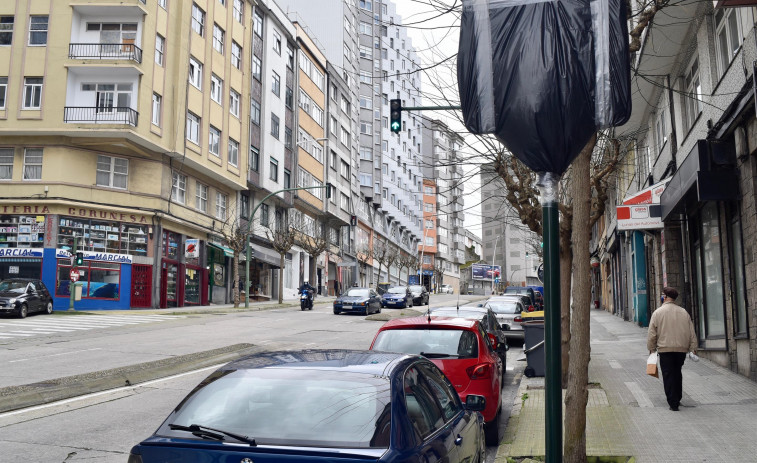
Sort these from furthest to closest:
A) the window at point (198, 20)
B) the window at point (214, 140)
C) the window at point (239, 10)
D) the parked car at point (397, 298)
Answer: the window at point (239, 10) < the parked car at point (397, 298) < the window at point (214, 140) < the window at point (198, 20)

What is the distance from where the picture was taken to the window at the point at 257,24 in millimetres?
46531

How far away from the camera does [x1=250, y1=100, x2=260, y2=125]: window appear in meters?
45.9

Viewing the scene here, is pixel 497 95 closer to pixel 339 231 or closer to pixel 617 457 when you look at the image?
pixel 617 457

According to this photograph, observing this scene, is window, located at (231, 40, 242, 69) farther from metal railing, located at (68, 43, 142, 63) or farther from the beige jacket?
the beige jacket

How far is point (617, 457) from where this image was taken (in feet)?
21.0

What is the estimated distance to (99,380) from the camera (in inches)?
435

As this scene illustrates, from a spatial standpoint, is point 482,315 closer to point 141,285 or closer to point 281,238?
point 141,285

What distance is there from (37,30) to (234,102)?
42.0ft

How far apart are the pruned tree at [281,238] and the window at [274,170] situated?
2592mm

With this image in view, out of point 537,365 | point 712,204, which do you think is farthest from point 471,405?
point 712,204

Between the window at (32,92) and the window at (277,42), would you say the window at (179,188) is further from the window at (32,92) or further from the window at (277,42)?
the window at (277,42)

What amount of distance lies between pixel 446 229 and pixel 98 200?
87845 mm

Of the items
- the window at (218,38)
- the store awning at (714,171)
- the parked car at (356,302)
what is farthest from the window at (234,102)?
the store awning at (714,171)

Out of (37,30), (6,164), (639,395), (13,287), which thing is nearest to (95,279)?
(13,287)
